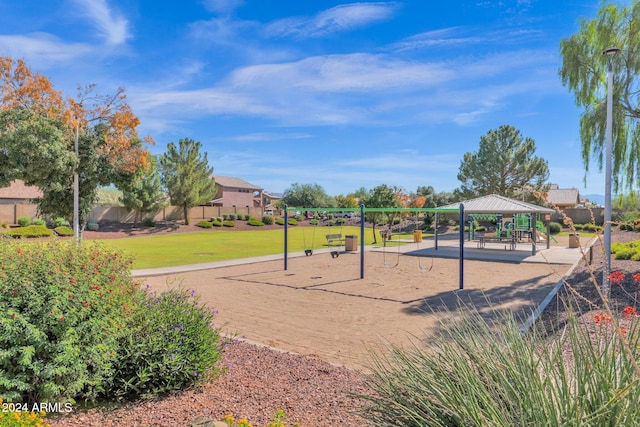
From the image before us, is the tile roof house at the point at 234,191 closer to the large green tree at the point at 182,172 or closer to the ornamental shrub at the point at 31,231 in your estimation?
the large green tree at the point at 182,172

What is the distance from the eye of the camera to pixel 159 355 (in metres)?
3.98

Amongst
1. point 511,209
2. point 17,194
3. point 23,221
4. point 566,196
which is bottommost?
point 23,221

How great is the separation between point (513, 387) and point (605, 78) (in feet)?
48.2

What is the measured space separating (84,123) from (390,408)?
21.1 m

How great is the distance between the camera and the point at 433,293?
10594mm

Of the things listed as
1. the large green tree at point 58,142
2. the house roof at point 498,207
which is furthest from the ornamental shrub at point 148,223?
the house roof at point 498,207

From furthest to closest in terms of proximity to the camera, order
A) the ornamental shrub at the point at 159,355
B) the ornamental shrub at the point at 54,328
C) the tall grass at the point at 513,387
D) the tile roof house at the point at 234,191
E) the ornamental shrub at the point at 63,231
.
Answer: the tile roof house at the point at 234,191, the ornamental shrub at the point at 63,231, the ornamental shrub at the point at 159,355, the ornamental shrub at the point at 54,328, the tall grass at the point at 513,387

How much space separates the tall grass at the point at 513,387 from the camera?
191cm

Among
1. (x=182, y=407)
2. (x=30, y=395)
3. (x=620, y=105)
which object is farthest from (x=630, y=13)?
(x=30, y=395)

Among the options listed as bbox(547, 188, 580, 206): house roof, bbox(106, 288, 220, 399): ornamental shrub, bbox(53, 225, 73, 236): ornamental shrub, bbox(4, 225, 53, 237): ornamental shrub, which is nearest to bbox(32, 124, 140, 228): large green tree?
bbox(4, 225, 53, 237): ornamental shrub

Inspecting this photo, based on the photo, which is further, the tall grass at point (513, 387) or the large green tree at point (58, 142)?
the large green tree at point (58, 142)

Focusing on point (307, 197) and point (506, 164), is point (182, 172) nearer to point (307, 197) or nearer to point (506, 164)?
point (307, 197)

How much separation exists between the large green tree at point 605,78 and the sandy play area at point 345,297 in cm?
436

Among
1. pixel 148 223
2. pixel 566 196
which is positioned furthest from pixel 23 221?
pixel 566 196
